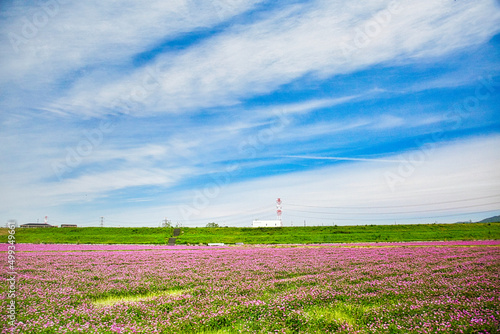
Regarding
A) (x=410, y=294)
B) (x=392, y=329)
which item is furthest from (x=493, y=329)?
(x=410, y=294)

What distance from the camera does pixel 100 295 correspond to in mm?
11461

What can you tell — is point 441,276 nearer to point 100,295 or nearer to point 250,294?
point 250,294

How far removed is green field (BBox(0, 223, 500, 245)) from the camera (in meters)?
64.6

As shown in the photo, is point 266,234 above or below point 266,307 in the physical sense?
below

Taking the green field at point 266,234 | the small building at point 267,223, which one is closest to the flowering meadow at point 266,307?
the green field at point 266,234

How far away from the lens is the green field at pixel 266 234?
64562mm

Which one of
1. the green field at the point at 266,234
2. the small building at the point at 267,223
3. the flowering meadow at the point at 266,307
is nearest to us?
the flowering meadow at the point at 266,307

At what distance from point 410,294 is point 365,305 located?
7.39 ft

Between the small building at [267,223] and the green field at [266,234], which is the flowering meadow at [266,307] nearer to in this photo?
the green field at [266,234]

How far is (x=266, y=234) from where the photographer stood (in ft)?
271

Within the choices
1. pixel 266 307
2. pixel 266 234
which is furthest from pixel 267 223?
pixel 266 307

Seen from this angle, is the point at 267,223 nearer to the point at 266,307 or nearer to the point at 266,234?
the point at 266,234

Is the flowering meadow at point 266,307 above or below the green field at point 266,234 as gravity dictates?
above

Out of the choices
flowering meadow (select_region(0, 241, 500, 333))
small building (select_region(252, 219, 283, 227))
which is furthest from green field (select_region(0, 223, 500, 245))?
flowering meadow (select_region(0, 241, 500, 333))
